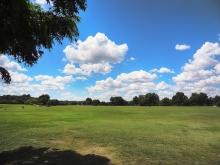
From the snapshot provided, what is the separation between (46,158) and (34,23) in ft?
19.9

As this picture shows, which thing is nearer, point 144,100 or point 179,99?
point 144,100

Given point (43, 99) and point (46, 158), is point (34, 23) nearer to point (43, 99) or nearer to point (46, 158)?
point (46, 158)

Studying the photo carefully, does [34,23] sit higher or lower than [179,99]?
lower

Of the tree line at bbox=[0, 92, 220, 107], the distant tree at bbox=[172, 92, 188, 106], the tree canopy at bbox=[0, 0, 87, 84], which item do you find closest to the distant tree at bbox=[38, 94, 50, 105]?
the tree line at bbox=[0, 92, 220, 107]

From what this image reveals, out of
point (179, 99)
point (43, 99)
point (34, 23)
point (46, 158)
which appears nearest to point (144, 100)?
point (179, 99)

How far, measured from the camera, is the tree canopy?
6254mm

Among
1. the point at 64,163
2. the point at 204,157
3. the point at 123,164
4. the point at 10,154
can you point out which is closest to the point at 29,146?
the point at 10,154

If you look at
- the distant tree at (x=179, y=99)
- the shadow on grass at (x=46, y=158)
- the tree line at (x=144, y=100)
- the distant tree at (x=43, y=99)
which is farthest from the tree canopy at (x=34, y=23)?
the distant tree at (x=179, y=99)

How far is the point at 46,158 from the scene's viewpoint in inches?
378

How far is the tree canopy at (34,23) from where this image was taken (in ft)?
20.5

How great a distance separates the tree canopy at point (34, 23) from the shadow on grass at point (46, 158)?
185 inches

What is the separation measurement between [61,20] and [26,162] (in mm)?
6212

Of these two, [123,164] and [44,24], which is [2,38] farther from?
[123,164]

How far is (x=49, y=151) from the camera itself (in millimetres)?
11016
